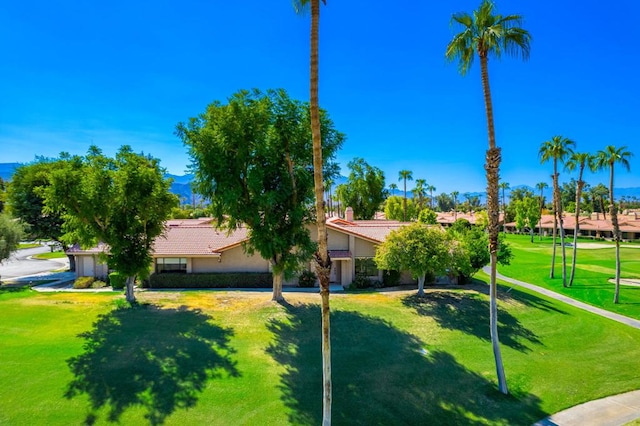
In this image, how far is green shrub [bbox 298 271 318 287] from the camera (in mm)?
29263

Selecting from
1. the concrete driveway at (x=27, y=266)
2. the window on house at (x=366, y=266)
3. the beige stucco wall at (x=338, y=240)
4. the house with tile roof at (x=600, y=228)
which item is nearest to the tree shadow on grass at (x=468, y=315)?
the window on house at (x=366, y=266)

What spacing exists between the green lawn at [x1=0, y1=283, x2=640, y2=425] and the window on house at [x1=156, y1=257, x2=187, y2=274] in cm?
515

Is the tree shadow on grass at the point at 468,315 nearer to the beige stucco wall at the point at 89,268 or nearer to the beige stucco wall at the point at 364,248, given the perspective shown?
the beige stucco wall at the point at 364,248

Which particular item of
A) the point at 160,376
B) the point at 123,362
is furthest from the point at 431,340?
the point at 123,362

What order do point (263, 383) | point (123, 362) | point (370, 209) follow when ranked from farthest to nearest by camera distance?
point (370, 209) < point (123, 362) < point (263, 383)

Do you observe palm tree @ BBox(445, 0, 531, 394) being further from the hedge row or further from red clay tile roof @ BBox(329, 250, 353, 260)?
the hedge row

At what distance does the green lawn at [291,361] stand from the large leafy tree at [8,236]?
21.8 feet

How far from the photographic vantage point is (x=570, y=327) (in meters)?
21.4

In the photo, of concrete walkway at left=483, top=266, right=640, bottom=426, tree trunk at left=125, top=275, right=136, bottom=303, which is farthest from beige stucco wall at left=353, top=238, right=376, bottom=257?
concrete walkway at left=483, top=266, right=640, bottom=426

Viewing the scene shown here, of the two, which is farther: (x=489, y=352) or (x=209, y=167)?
(x=209, y=167)

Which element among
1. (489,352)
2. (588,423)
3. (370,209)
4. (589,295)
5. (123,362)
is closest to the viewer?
(588,423)

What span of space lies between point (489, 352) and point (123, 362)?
55.8 ft

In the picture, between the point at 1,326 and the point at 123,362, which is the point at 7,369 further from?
the point at 1,326

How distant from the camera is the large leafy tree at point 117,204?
21.0 metres
